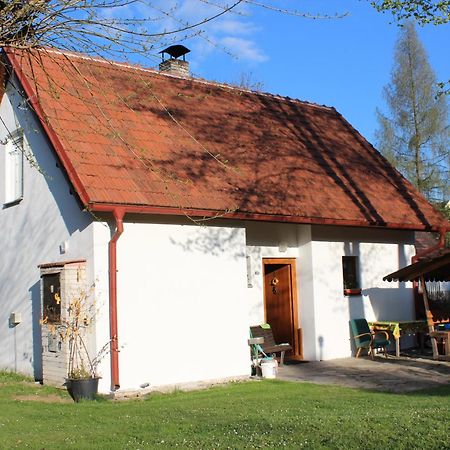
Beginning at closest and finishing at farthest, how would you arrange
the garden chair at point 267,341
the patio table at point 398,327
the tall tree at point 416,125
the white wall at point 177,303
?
the white wall at point 177,303
the garden chair at point 267,341
the patio table at point 398,327
the tall tree at point 416,125

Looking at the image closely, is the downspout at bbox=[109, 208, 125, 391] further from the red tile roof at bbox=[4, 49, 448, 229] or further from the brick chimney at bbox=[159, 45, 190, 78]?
the brick chimney at bbox=[159, 45, 190, 78]

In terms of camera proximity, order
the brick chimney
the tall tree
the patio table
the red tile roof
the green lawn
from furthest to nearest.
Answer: the tall tree < the brick chimney < the patio table < the red tile roof < the green lawn

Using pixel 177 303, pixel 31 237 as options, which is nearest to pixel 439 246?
pixel 177 303

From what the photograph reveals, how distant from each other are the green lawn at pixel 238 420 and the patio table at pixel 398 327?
3922 mm

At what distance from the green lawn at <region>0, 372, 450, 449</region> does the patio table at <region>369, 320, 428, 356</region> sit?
12.9 ft

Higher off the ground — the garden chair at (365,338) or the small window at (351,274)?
the small window at (351,274)

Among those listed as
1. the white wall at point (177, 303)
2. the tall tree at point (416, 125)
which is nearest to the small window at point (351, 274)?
the white wall at point (177, 303)

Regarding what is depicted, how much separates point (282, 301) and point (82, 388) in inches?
213

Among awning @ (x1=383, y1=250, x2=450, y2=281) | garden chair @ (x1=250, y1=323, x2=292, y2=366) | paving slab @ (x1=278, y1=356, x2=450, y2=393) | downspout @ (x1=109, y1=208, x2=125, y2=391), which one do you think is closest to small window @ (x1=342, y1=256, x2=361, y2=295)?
awning @ (x1=383, y1=250, x2=450, y2=281)

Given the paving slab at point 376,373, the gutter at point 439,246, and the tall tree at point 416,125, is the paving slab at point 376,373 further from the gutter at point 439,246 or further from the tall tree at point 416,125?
the tall tree at point 416,125

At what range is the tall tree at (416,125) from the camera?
109 feet

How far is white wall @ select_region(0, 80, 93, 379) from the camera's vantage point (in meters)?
12.0

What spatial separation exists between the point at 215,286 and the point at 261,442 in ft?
19.5

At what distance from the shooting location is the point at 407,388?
10430 millimetres
